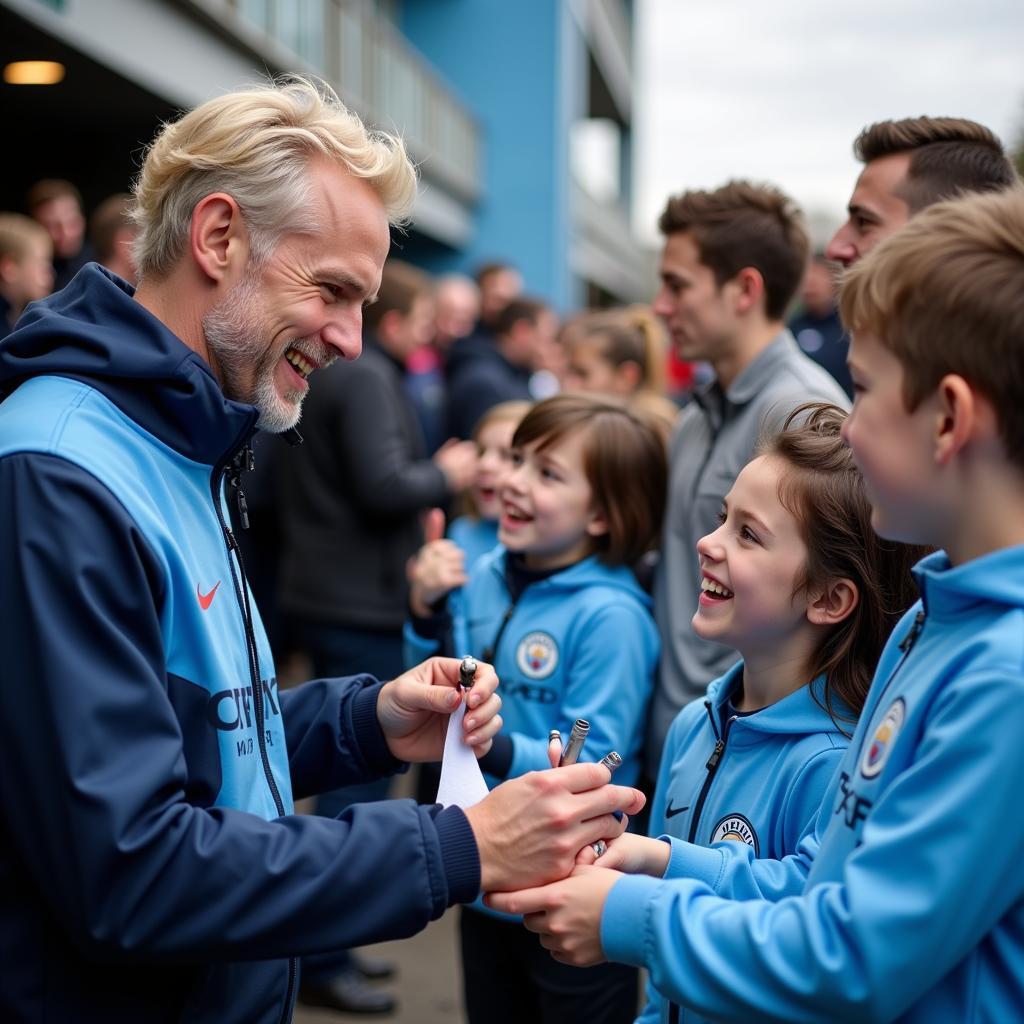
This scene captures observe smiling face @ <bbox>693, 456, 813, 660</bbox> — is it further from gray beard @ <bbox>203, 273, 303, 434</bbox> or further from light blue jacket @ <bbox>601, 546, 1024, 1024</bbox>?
gray beard @ <bbox>203, 273, 303, 434</bbox>

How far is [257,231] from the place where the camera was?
6.43 ft

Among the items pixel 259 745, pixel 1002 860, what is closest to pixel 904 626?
pixel 1002 860

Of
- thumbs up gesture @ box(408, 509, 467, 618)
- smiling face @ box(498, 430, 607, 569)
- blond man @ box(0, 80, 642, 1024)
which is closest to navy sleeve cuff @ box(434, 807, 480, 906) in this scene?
blond man @ box(0, 80, 642, 1024)

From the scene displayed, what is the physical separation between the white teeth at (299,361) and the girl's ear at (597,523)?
122cm

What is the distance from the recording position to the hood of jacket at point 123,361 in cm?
175

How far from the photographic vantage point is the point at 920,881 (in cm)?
131

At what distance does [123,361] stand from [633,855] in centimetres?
108

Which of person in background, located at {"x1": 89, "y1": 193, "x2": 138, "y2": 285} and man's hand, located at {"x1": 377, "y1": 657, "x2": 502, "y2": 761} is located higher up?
person in background, located at {"x1": 89, "y1": 193, "x2": 138, "y2": 285}

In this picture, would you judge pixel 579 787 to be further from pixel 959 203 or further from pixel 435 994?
pixel 435 994

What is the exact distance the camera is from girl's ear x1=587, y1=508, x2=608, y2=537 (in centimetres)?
320

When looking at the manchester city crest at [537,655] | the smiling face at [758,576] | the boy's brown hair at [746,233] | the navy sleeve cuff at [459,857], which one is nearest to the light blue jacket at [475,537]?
the manchester city crest at [537,655]

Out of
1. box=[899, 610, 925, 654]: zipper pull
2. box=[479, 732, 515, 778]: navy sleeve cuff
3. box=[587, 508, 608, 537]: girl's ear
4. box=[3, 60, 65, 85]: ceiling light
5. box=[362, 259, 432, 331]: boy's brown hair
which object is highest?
box=[3, 60, 65, 85]: ceiling light

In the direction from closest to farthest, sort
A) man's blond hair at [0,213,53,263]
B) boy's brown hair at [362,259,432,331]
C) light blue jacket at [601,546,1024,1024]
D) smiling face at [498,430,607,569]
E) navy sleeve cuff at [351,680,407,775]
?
light blue jacket at [601,546,1024,1024] → navy sleeve cuff at [351,680,407,775] → smiling face at [498,430,607,569] → boy's brown hair at [362,259,432,331] → man's blond hair at [0,213,53,263]

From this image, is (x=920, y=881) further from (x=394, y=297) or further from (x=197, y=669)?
(x=394, y=297)
